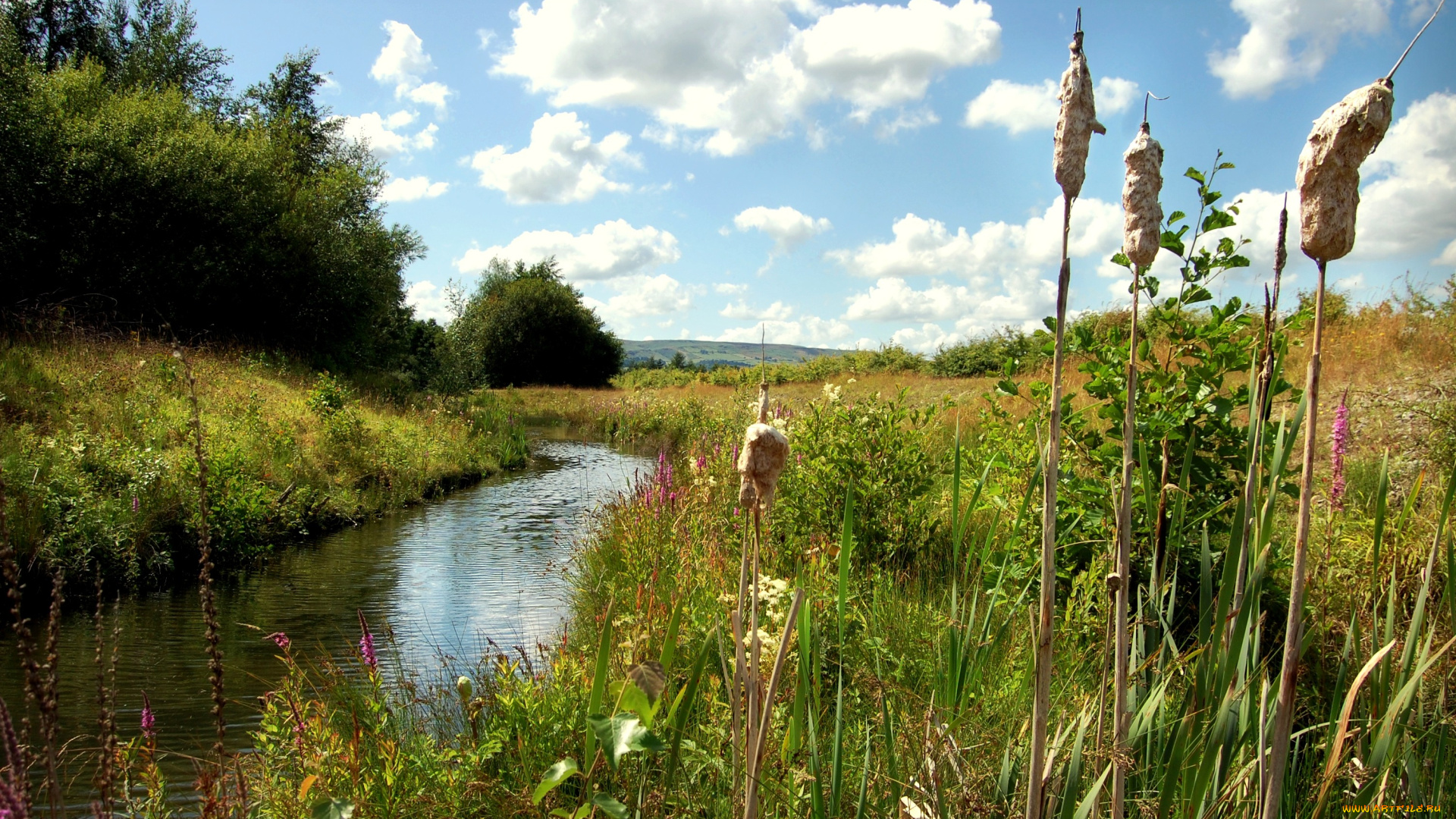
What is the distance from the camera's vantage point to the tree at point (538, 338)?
44.3m

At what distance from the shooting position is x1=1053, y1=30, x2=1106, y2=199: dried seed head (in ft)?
2.26

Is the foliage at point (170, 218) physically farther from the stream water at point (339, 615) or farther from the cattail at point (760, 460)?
the cattail at point (760, 460)

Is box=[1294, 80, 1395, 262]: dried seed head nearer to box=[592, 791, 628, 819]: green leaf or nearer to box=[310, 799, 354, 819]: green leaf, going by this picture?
box=[592, 791, 628, 819]: green leaf

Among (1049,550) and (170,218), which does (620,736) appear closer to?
(1049,550)

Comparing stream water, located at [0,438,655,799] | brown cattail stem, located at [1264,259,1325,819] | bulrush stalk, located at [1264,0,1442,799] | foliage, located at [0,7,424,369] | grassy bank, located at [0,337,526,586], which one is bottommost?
stream water, located at [0,438,655,799]

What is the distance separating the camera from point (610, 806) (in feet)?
4.27

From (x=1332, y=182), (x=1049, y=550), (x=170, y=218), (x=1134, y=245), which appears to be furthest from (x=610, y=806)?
(x=170, y=218)

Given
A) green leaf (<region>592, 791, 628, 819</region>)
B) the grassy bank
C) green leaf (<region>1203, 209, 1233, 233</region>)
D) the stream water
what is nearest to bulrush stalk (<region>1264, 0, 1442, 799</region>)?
green leaf (<region>592, 791, 628, 819</region>)

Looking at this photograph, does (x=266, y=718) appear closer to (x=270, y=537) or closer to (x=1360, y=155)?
(x=1360, y=155)

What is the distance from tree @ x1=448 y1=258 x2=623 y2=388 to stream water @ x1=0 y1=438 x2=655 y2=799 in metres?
34.4

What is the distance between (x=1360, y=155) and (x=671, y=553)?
15.9ft

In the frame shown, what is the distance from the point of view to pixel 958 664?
61.8 inches

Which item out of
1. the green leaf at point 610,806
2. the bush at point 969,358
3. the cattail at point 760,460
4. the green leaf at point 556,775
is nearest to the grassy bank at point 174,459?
the green leaf at point 556,775

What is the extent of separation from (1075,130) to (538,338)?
45503 millimetres
